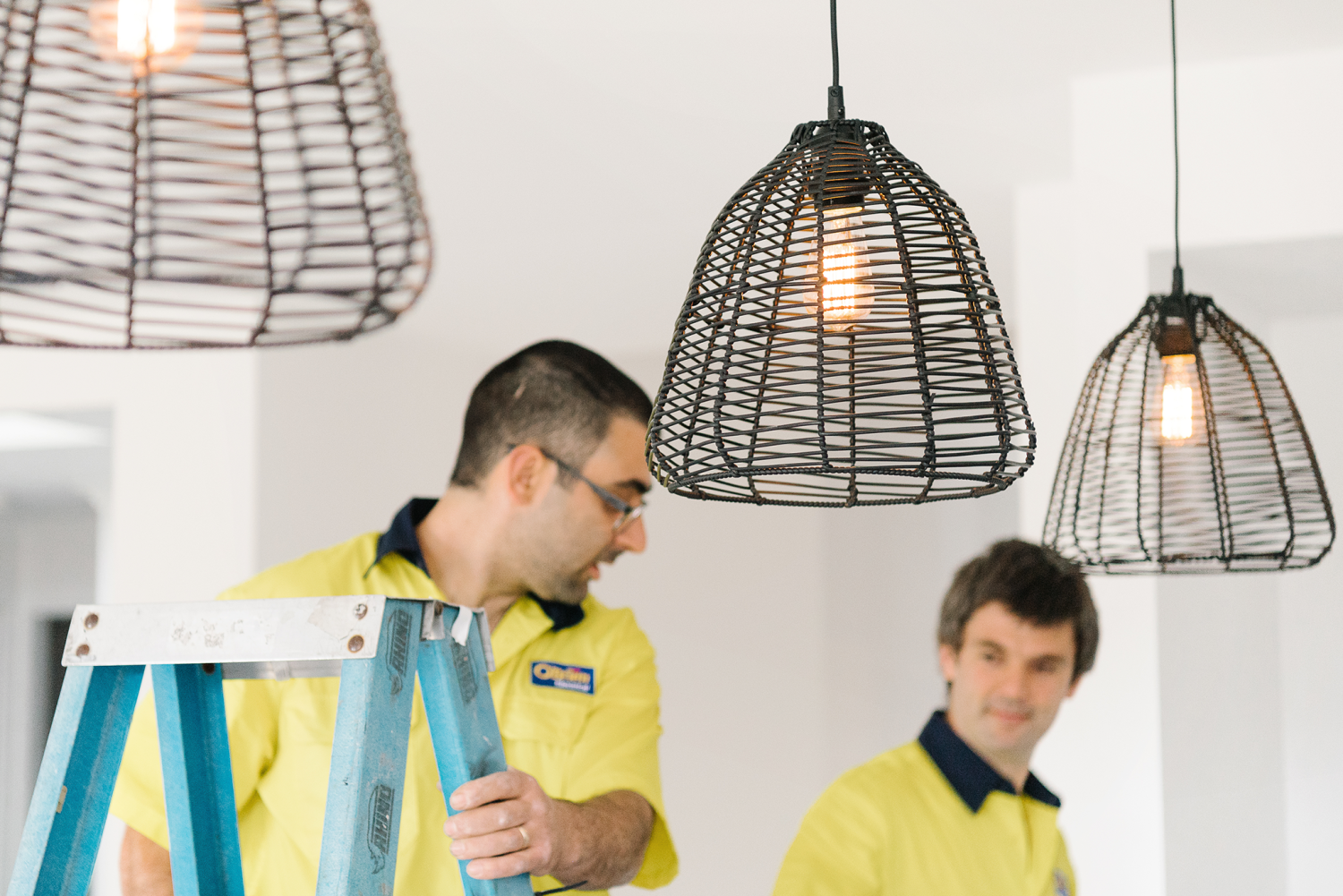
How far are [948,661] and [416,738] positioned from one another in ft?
3.25

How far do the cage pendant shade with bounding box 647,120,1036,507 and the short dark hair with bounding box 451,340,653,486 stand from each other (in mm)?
1061

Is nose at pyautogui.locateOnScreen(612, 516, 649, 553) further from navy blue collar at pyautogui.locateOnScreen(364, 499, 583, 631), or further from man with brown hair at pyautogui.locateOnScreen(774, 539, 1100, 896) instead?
man with brown hair at pyautogui.locateOnScreen(774, 539, 1100, 896)

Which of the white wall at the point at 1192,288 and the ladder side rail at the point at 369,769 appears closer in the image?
the ladder side rail at the point at 369,769

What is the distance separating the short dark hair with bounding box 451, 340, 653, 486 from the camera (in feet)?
7.14

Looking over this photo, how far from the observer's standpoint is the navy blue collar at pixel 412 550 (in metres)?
2.14

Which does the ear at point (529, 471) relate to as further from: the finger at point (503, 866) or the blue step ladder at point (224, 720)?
the finger at point (503, 866)

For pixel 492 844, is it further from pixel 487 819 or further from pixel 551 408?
pixel 551 408

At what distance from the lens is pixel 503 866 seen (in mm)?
1381

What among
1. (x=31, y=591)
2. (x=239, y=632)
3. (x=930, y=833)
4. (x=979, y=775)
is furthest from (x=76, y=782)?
(x=31, y=591)

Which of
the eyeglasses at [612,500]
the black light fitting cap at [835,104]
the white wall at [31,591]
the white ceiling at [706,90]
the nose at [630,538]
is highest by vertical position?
the white ceiling at [706,90]

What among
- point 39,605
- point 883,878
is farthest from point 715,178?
point 39,605

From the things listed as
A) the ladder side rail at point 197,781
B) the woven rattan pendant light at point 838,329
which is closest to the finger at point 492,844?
the ladder side rail at point 197,781

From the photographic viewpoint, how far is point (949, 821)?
226cm

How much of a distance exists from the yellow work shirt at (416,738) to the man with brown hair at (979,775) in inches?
11.3
